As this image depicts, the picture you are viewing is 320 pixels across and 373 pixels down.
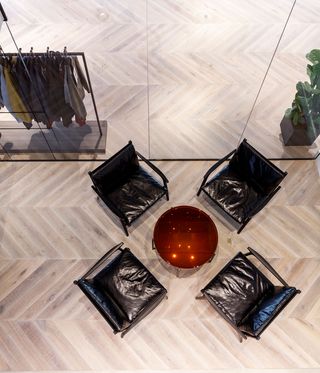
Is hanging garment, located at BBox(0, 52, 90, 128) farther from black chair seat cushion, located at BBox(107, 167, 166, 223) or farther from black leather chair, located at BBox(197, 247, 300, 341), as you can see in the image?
black leather chair, located at BBox(197, 247, 300, 341)

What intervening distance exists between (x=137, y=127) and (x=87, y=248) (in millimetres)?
1650

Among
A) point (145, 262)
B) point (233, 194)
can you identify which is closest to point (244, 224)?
point (233, 194)

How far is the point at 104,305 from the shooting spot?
104 inches

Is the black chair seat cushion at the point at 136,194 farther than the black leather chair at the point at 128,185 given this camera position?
Yes

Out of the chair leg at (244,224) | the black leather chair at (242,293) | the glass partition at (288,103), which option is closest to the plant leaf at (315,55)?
the glass partition at (288,103)

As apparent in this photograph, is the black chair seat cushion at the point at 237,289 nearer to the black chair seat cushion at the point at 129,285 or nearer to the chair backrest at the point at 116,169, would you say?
the black chair seat cushion at the point at 129,285

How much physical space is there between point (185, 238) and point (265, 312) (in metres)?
0.93

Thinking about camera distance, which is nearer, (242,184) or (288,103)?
(242,184)

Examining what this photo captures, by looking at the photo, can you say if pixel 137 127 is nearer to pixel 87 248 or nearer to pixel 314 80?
pixel 87 248

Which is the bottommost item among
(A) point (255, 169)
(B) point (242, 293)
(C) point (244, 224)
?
(B) point (242, 293)

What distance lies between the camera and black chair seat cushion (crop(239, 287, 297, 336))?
2570 millimetres

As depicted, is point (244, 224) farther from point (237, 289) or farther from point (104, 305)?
point (104, 305)

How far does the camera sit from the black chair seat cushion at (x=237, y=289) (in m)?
2.93

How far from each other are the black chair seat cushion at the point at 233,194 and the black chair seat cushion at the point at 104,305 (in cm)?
146
